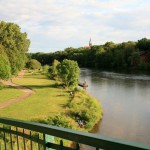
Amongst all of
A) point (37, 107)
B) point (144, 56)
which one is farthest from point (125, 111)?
point (144, 56)

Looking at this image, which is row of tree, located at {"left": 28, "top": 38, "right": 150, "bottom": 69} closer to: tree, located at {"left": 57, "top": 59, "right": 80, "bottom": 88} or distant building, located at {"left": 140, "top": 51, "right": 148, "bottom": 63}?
distant building, located at {"left": 140, "top": 51, "right": 148, "bottom": 63}

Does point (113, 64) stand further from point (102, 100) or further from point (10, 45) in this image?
point (102, 100)

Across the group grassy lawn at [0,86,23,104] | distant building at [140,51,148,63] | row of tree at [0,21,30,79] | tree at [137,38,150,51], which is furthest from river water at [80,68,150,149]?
tree at [137,38,150,51]

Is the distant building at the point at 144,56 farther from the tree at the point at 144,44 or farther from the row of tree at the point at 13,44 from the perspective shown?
the row of tree at the point at 13,44

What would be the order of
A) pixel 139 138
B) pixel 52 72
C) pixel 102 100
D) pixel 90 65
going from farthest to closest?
pixel 90 65
pixel 52 72
pixel 102 100
pixel 139 138

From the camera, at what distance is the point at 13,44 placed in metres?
59.1

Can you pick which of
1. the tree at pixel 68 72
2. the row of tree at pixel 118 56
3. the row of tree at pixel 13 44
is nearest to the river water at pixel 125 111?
the tree at pixel 68 72

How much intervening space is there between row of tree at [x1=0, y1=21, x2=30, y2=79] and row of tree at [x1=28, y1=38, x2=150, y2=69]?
3693 centimetres

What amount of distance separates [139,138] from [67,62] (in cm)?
2868

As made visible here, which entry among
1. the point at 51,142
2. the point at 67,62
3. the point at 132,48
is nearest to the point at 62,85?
the point at 67,62

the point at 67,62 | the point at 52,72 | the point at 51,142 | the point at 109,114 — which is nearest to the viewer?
the point at 51,142

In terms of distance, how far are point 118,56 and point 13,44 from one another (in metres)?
59.0

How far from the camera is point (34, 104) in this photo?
35094mm

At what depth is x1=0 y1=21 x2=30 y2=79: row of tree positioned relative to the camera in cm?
4984
